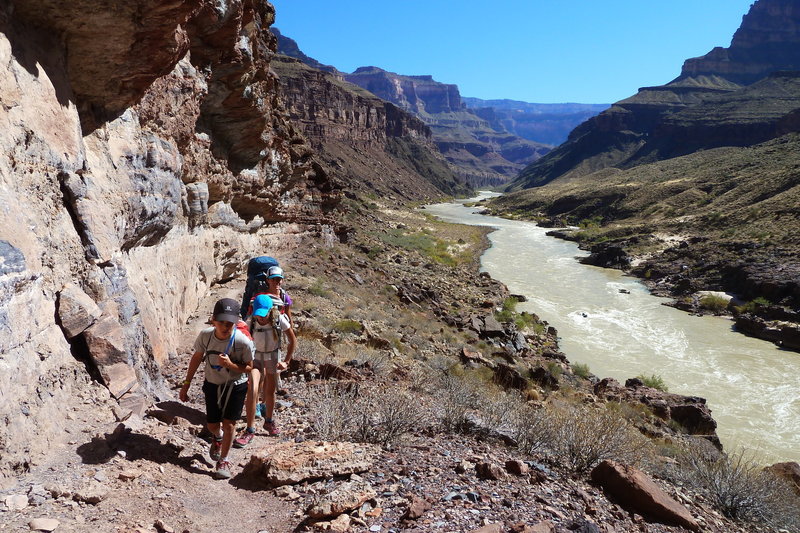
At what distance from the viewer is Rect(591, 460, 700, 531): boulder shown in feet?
12.7

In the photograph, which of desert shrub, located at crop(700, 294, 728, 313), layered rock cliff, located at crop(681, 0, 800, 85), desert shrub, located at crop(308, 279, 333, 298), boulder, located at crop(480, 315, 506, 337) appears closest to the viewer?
desert shrub, located at crop(308, 279, 333, 298)

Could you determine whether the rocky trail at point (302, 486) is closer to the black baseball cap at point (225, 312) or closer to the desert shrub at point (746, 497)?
the desert shrub at point (746, 497)

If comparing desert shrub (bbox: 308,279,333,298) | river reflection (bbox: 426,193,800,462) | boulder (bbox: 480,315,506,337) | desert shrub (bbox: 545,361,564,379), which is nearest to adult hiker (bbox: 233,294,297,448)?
desert shrub (bbox: 308,279,333,298)

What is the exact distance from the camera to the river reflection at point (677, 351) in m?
13.0

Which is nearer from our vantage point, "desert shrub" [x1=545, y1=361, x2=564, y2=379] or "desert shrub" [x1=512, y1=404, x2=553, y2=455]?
"desert shrub" [x1=512, y1=404, x2=553, y2=455]

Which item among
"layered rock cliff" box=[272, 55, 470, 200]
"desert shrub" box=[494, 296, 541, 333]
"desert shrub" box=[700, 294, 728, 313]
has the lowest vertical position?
"desert shrub" box=[494, 296, 541, 333]

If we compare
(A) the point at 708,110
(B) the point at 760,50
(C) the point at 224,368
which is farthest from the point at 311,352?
(B) the point at 760,50

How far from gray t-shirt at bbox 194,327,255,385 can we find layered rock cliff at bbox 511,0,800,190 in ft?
317

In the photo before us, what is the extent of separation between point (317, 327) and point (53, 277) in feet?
21.4

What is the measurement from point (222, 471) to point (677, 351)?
64.2ft

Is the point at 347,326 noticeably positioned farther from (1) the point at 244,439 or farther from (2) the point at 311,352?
(1) the point at 244,439

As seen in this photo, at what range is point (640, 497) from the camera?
3951 mm

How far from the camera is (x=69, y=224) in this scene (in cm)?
430

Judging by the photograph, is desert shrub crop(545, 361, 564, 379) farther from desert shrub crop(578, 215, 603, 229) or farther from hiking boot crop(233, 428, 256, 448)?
desert shrub crop(578, 215, 603, 229)
